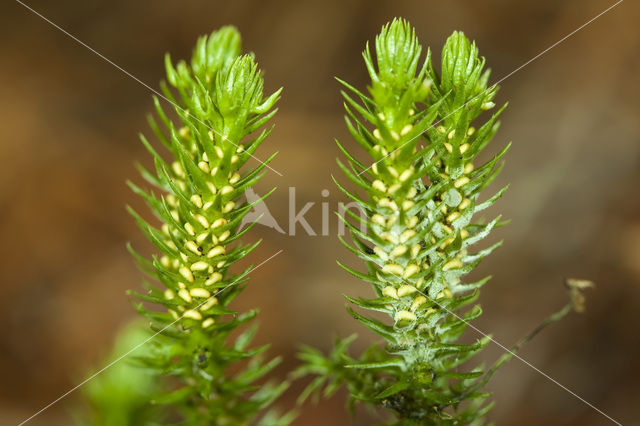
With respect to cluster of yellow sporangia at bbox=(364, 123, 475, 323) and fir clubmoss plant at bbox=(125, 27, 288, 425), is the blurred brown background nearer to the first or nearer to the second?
fir clubmoss plant at bbox=(125, 27, 288, 425)

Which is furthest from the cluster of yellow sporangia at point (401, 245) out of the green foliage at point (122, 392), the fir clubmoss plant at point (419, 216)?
the green foliage at point (122, 392)

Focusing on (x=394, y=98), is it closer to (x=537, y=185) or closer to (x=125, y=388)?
(x=125, y=388)

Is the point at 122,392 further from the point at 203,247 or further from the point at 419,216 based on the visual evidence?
the point at 419,216

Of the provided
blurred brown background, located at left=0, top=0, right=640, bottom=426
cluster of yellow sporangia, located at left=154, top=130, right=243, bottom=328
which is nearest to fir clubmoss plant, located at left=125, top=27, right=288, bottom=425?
cluster of yellow sporangia, located at left=154, top=130, right=243, bottom=328

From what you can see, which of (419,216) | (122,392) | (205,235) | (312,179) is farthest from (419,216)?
(312,179)

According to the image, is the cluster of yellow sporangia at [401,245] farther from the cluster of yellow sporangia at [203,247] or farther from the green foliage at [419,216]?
the cluster of yellow sporangia at [203,247]

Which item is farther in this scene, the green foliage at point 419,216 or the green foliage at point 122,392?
the green foliage at point 122,392
